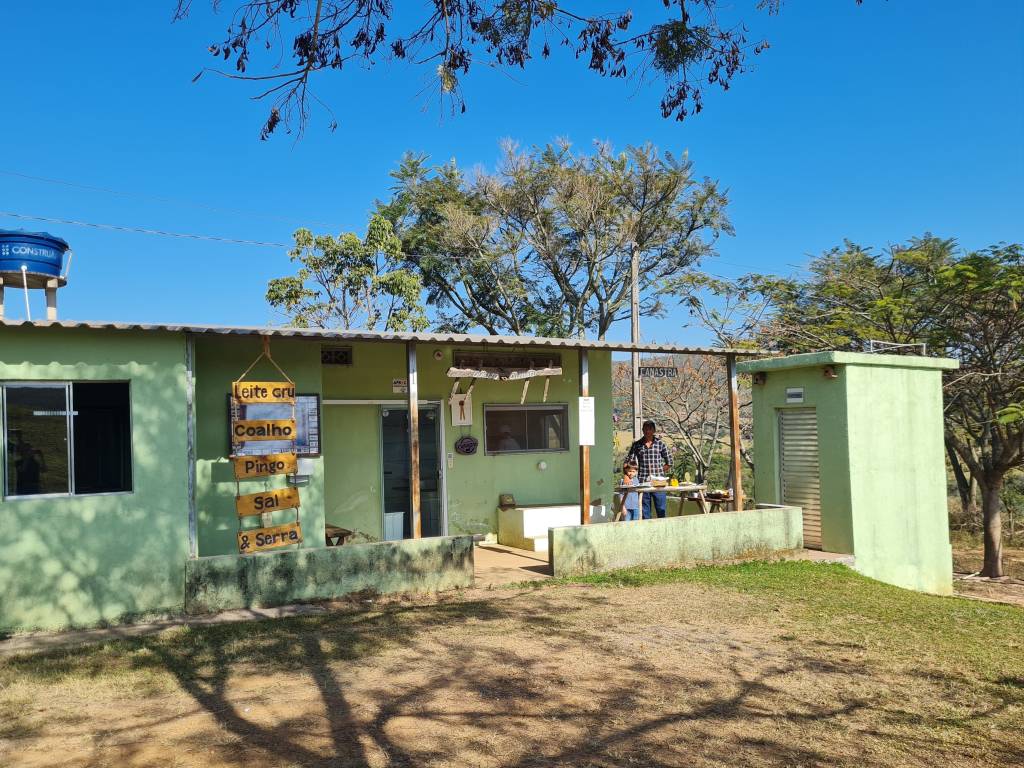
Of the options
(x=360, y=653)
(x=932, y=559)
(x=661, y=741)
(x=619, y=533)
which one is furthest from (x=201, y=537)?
(x=932, y=559)

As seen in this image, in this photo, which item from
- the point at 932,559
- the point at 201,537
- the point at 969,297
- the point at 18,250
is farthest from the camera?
the point at 969,297

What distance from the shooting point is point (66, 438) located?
7500mm

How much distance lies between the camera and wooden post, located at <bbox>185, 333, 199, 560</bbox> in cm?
788

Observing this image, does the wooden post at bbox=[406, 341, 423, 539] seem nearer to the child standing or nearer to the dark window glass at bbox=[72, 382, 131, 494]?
the dark window glass at bbox=[72, 382, 131, 494]

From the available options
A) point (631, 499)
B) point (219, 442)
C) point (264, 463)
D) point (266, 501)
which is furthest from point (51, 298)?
point (631, 499)

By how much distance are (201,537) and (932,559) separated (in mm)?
9783

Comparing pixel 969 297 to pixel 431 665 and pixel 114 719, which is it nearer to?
pixel 431 665

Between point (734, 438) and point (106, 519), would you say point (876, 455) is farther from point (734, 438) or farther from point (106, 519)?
point (106, 519)

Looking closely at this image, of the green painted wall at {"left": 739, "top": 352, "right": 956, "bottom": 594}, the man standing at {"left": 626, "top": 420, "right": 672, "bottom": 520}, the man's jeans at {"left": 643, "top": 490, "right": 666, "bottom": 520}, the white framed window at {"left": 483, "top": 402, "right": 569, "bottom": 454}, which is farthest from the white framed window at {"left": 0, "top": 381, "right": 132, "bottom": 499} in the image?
the green painted wall at {"left": 739, "top": 352, "right": 956, "bottom": 594}

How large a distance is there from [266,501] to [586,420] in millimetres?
3724

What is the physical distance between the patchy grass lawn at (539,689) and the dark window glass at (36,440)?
158 cm

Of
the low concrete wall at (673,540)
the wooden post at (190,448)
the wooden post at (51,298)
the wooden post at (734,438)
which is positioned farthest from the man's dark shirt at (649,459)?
the wooden post at (51,298)

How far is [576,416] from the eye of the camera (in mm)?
12727

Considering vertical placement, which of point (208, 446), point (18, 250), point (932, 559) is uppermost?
point (18, 250)
